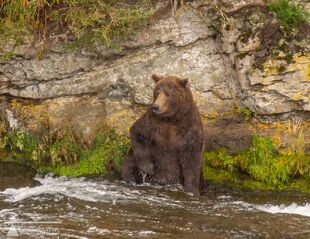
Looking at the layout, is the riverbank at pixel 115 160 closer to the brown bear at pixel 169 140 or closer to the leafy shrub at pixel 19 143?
the leafy shrub at pixel 19 143

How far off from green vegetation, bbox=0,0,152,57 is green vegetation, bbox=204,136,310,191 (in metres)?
2.13

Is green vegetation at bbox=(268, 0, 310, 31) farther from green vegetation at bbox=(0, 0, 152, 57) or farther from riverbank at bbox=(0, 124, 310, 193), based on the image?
green vegetation at bbox=(0, 0, 152, 57)

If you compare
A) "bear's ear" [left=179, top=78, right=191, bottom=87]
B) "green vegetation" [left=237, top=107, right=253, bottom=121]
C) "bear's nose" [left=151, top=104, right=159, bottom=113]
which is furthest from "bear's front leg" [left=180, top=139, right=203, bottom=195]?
"green vegetation" [left=237, top=107, right=253, bottom=121]

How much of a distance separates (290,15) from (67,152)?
354 centimetres

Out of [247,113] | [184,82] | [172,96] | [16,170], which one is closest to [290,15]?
[247,113]

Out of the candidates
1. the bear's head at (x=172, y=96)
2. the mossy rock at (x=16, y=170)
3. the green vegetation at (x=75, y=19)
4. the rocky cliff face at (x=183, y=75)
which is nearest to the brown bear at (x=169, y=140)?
the bear's head at (x=172, y=96)

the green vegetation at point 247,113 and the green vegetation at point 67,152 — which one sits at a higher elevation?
the green vegetation at point 247,113

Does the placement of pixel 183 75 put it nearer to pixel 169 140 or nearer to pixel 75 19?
pixel 169 140

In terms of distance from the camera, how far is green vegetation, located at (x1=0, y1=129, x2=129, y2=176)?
910cm

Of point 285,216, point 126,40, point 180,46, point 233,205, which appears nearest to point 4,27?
point 126,40

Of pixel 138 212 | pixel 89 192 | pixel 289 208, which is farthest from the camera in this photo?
pixel 89 192

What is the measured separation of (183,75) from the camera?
9430mm

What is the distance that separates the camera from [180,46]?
9383mm

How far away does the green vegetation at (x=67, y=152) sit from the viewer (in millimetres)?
9102
